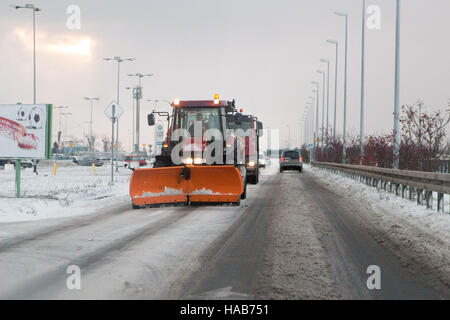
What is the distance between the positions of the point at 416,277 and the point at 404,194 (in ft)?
36.2

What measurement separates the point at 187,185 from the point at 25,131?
20.1ft

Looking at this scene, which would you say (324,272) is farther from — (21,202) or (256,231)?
(21,202)

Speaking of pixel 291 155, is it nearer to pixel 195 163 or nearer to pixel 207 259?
pixel 195 163

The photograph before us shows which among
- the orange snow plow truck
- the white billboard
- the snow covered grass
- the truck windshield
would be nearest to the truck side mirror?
the orange snow plow truck

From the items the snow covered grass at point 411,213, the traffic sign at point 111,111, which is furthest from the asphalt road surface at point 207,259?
the traffic sign at point 111,111

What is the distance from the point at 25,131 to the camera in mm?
15555

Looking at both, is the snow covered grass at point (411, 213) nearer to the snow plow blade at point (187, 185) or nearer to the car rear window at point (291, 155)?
the snow plow blade at point (187, 185)

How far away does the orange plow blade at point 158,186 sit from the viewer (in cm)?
1261

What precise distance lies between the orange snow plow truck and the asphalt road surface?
199 cm

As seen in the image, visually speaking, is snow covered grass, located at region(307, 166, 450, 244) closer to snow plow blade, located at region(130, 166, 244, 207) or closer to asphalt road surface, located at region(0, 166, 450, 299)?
asphalt road surface, located at region(0, 166, 450, 299)

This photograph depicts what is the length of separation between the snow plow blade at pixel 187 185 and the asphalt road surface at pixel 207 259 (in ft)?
6.43

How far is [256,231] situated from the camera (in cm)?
879

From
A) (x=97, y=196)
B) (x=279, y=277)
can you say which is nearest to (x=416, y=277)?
(x=279, y=277)

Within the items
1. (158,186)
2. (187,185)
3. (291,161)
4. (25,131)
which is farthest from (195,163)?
(291,161)
